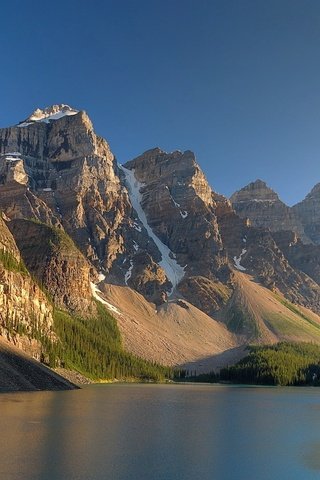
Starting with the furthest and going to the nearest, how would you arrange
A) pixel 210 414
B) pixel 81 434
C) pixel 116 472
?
1. pixel 210 414
2. pixel 81 434
3. pixel 116 472

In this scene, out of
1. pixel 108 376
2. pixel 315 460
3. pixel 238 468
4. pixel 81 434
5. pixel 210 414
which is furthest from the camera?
pixel 108 376

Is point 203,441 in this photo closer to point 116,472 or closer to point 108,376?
point 116,472

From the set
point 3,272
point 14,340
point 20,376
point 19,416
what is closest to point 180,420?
point 19,416

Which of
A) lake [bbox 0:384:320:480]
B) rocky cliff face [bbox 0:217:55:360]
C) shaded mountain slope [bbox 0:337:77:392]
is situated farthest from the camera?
rocky cliff face [bbox 0:217:55:360]

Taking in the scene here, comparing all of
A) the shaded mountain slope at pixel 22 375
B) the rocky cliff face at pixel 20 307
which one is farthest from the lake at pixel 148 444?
the rocky cliff face at pixel 20 307

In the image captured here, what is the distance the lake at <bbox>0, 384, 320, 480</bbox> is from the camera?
40.7m

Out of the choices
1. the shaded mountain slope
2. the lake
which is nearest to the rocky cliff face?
the shaded mountain slope

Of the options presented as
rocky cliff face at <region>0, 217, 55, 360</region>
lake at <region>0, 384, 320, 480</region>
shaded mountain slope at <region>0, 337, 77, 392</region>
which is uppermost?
rocky cliff face at <region>0, 217, 55, 360</region>

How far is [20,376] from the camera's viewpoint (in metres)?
106

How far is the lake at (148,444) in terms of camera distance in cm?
4069

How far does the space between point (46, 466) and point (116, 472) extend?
488cm

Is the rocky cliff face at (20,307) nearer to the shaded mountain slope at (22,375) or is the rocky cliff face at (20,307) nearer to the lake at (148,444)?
the shaded mountain slope at (22,375)

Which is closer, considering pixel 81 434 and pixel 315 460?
pixel 315 460

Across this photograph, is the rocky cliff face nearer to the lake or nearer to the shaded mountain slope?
the shaded mountain slope
